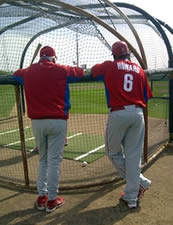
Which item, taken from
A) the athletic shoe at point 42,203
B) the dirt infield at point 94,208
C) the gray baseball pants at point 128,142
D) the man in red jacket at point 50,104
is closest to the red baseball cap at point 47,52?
the man in red jacket at point 50,104

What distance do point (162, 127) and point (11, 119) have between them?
18.8ft

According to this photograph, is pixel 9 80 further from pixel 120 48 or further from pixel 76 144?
pixel 76 144

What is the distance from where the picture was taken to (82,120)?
9.86 metres

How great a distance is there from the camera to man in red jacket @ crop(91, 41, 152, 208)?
3209mm

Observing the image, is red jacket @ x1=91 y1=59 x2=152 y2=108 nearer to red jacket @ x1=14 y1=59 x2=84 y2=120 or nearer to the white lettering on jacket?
the white lettering on jacket

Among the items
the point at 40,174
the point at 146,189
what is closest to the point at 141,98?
the point at 146,189

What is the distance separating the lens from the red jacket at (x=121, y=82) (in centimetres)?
320

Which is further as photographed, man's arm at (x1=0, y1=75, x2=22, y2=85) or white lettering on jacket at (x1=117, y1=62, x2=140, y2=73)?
man's arm at (x1=0, y1=75, x2=22, y2=85)

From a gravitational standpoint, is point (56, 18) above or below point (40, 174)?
above

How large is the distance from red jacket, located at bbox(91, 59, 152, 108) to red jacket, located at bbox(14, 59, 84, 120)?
42 centimetres

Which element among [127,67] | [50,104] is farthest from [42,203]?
[127,67]

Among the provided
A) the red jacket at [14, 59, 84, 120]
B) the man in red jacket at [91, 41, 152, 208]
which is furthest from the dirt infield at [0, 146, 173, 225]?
the red jacket at [14, 59, 84, 120]

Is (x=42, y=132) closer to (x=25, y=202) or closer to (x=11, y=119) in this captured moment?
(x=25, y=202)

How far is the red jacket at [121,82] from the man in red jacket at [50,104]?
35cm
